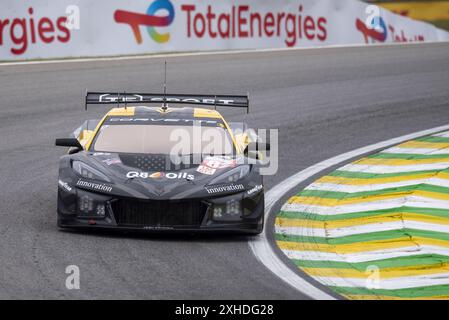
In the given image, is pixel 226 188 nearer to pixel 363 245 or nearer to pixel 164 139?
pixel 164 139

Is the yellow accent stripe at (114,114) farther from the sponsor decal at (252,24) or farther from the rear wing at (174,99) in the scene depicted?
the sponsor decal at (252,24)

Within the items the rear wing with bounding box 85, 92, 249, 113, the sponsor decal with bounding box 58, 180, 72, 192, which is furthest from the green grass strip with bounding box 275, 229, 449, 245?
the rear wing with bounding box 85, 92, 249, 113

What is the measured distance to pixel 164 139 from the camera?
452 inches

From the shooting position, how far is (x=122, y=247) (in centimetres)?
1000

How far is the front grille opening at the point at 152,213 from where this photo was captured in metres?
10.3

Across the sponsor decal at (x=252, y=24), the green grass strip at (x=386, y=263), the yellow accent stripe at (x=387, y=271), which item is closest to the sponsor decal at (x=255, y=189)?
the green grass strip at (x=386, y=263)

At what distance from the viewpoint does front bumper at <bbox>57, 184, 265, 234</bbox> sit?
1033 cm

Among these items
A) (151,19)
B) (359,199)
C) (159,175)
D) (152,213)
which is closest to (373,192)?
(359,199)

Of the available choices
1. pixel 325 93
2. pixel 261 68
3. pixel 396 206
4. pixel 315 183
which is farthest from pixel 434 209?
pixel 261 68

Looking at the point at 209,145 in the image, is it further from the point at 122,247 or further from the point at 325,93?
the point at 325,93

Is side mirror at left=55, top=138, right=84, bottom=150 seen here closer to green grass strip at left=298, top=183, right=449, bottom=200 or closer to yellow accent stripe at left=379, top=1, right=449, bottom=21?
green grass strip at left=298, top=183, right=449, bottom=200

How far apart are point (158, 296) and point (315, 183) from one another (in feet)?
17.8

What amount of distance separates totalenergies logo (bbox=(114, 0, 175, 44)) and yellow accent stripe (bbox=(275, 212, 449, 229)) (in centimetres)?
1178

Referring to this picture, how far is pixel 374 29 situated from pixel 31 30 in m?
10.3
